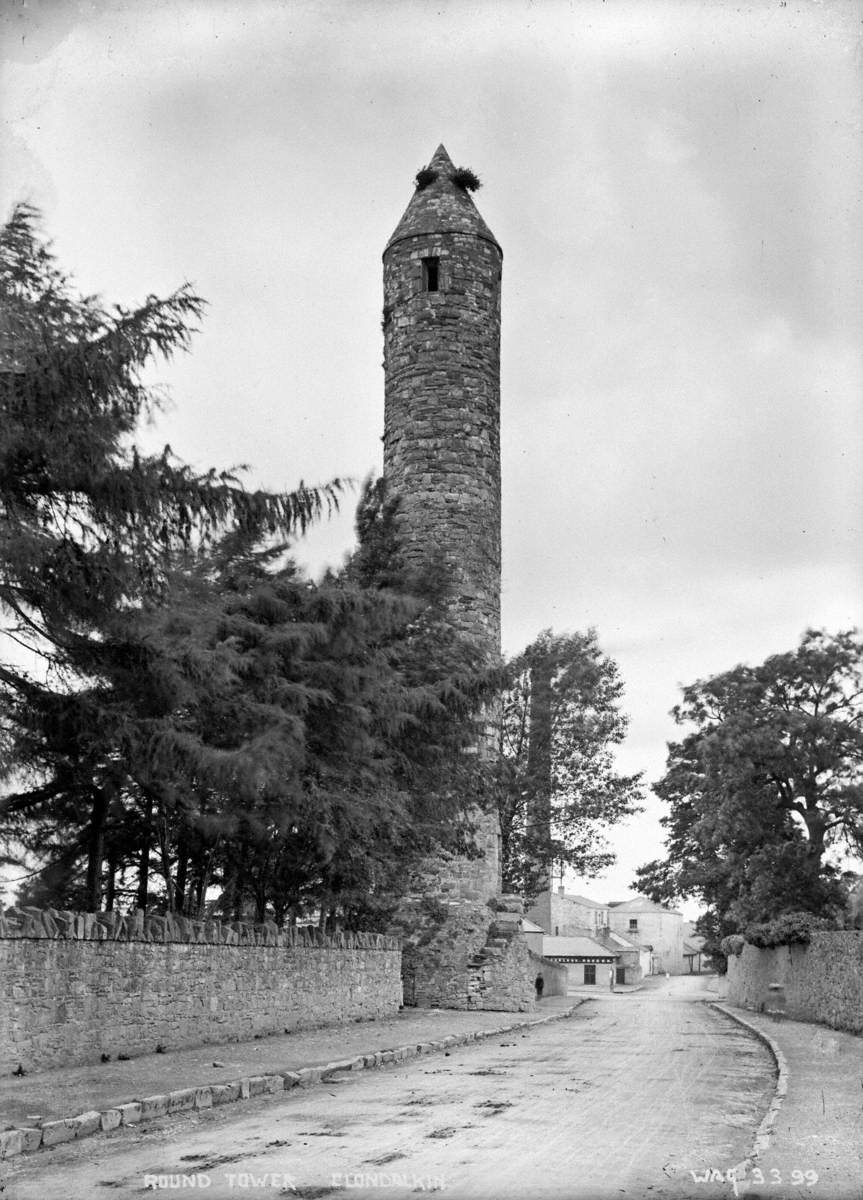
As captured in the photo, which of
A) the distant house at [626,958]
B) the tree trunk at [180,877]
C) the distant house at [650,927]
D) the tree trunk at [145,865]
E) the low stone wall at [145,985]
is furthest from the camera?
the distant house at [650,927]

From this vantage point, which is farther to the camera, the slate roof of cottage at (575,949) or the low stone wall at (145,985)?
the slate roof of cottage at (575,949)

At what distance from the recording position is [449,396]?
31.8 meters

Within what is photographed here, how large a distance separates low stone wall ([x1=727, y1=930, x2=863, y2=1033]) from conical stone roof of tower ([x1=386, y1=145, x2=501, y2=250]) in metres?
17.9

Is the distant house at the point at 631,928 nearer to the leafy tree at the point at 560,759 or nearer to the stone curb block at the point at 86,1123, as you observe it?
the leafy tree at the point at 560,759

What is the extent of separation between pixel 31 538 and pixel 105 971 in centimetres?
509

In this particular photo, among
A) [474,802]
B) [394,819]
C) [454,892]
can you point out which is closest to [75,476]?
[394,819]

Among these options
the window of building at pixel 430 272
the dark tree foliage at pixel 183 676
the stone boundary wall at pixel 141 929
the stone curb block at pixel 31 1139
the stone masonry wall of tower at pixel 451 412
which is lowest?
the stone curb block at pixel 31 1139

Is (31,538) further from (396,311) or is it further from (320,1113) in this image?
(396,311)

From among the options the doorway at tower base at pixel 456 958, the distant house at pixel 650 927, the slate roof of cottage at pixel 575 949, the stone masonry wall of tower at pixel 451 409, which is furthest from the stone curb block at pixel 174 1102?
the distant house at pixel 650 927

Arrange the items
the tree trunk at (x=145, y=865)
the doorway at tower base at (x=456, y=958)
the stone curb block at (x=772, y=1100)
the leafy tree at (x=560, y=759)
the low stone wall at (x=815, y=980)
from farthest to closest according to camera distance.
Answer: the leafy tree at (x=560, y=759)
the doorway at tower base at (x=456, y=958)
the low stone wall at (x=815, y=980)
the tree trunk at (x=145, y=865)
the stone curb block at (x=772, y=1100)

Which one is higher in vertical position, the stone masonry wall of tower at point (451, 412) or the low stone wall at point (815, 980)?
the stone masonry wall of tower at point (451, 412)

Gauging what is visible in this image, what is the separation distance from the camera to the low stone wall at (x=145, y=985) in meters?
12.8

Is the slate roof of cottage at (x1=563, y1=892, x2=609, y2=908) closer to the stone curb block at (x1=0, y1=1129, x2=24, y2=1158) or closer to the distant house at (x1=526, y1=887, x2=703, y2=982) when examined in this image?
the distant house at (x1=526, y1=887, x2=703, y2=982)

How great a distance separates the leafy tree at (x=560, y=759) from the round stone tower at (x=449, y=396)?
1443 cm
